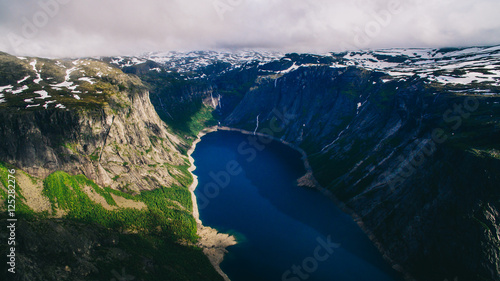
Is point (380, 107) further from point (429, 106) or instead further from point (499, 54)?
point (499, 54)

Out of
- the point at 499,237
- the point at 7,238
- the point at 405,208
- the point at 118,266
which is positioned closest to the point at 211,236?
the point at 118,266

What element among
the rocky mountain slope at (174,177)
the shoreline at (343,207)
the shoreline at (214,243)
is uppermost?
the rocky mountain slope at (174,177)

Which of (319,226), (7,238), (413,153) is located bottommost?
(319,226)

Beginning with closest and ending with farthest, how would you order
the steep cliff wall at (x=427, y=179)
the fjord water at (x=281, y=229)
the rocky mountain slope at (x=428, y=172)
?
the steep cliff wall at (x=427, y=179), the rocky mountain slope at (x=428, y=172), the fjord water at (x=281, y=229)

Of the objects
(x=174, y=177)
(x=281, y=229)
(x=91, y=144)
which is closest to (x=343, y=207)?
(x=281, y=229)

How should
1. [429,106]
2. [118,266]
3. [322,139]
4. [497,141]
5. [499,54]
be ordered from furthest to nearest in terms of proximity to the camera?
[322,139]
[499,54]
[429,106]
[497,141]
[118,266]

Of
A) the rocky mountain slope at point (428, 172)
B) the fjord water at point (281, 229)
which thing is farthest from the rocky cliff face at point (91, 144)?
the rocky mountain slope at point (428, 172)

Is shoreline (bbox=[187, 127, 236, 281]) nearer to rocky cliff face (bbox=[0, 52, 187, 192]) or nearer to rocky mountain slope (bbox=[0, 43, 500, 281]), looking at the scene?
rocky mountain slope (bbox=[0, 43, 500, 281])

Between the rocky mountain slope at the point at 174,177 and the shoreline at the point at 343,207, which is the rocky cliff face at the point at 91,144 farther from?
the shoreline at the point at 343,207
